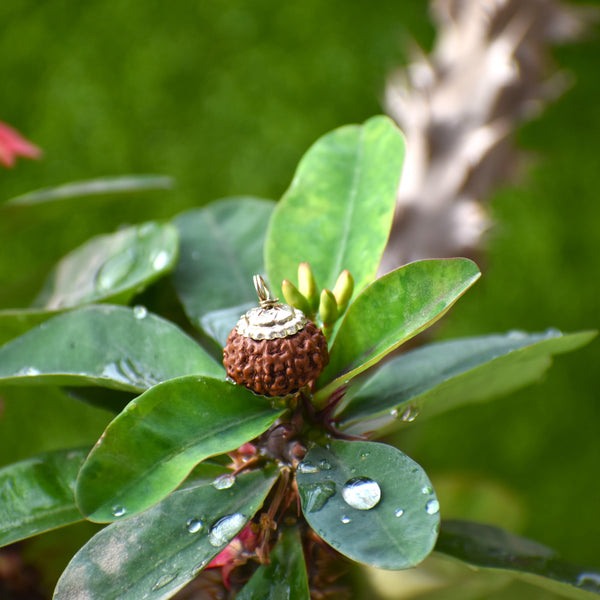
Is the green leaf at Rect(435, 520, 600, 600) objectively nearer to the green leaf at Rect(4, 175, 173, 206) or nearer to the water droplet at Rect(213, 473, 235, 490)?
the water droplet at Rect(213, 473, 235, 490)

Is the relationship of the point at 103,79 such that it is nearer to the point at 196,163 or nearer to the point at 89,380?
the point at 196,163

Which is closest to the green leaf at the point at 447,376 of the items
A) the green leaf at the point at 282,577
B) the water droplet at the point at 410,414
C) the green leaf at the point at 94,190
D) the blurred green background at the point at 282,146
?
the water droplet at the point at 410,414

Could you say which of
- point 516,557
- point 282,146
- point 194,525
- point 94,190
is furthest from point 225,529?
point 282,146

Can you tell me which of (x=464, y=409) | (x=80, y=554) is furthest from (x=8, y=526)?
(x=464, y=409)

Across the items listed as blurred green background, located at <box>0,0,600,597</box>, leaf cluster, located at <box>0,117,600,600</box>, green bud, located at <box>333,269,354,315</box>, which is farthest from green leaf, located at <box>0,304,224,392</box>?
blurred green background, located at <box>0,0,600,597</box>

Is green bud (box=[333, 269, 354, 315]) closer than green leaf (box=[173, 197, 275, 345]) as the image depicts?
Yes

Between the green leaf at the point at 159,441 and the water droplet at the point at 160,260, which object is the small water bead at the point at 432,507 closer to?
the green leaf at the point at 159,441
